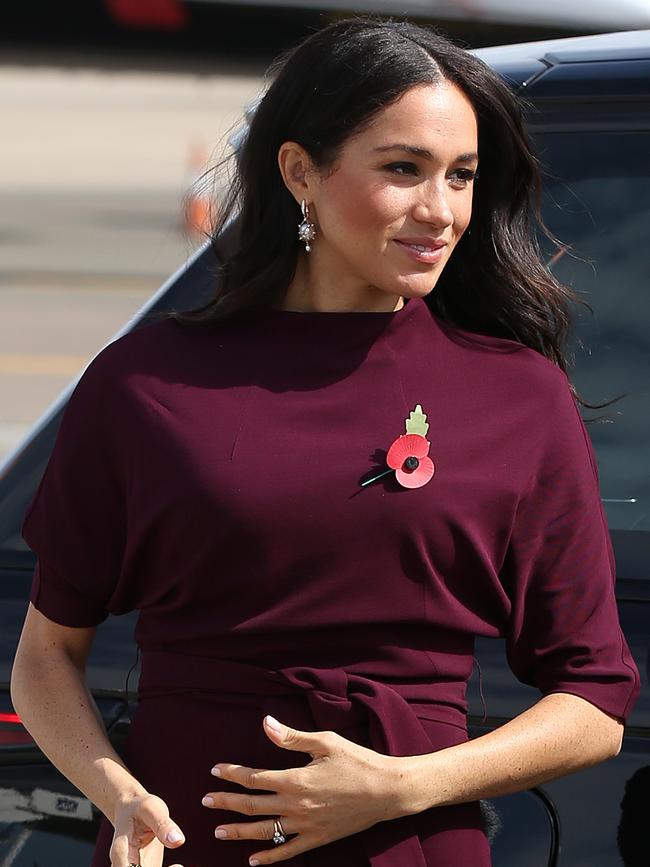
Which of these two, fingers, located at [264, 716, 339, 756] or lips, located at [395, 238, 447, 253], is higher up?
lips, located at [395, 238, 447, 253]

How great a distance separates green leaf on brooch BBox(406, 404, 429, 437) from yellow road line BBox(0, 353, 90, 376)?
24.2 feet

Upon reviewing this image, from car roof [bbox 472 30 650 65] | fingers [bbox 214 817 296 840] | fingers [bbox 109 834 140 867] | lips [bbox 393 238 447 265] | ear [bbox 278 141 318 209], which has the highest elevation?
car roof [bbox 472 30 650 65]

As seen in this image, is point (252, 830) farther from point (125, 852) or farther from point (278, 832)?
point (125, 852)

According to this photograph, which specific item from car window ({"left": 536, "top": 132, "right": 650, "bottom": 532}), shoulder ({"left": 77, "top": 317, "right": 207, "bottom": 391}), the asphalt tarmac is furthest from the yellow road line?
shoulder ({"left": 77, "top": 317, "right": 207, "bottom": 391})

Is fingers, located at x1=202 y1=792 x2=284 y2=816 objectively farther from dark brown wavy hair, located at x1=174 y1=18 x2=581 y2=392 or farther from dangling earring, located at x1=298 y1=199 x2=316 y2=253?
dangling earring, located at x1=298 y1=199 x2=316 y2=253

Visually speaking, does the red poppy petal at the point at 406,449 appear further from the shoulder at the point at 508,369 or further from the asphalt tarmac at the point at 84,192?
the asphalt tarmac at the point at 84,192

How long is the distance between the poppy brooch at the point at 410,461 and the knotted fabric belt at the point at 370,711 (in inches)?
8.6

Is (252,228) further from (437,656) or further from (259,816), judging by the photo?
(259,816)

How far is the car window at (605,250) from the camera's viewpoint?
234 centimetres

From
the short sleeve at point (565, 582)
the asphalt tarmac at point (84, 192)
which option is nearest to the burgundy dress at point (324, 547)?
the short sleeve at point (565, 582)

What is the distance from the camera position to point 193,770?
1818mm

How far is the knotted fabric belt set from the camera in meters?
1.75

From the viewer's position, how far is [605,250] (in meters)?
2.37

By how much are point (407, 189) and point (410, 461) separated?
32cm
